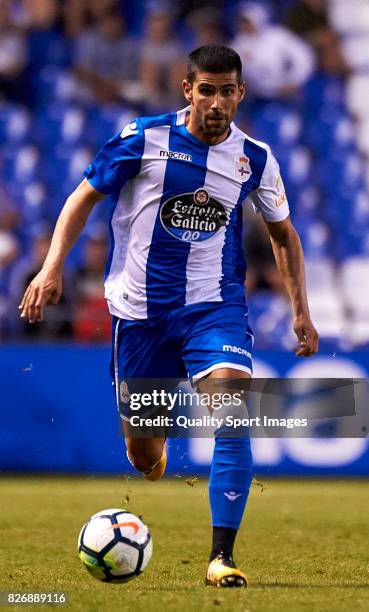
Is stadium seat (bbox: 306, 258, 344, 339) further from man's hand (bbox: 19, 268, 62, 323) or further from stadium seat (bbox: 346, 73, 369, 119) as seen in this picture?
man's hand (bbox: 19, 268, 62, 323)

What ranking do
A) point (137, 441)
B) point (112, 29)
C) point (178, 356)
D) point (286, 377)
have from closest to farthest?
point (178, 356), point (137, 441), point (286, 377), point (112, 29)

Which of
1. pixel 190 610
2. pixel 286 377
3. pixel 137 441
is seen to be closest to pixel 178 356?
pixel 137 441

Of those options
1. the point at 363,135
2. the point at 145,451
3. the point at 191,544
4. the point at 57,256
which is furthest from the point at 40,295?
the point at 363,135

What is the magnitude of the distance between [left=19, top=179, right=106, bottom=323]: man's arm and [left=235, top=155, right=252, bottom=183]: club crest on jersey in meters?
0.66

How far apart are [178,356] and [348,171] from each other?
1073cm

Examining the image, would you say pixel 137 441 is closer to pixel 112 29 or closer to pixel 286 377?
pixel 286 377

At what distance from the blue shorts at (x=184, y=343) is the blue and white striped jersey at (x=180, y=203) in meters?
0.06

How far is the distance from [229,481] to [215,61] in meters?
1.88

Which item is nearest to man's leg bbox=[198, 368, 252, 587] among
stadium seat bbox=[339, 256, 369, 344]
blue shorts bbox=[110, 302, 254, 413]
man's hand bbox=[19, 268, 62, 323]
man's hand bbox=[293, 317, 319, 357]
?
blue shorts bbox=[110, 302, 254, 413]

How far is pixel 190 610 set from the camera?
4410 millimetres

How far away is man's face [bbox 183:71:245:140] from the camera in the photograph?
5.64 metres

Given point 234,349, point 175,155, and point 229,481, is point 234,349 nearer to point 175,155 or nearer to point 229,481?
point 229,481

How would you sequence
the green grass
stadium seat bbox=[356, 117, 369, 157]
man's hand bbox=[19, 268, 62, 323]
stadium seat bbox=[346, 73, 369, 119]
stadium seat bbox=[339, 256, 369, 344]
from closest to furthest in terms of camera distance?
the green grass
man's hand bbox=[19, 268, 62, 323]
stadium seat bbox=[339, 256, 369, 344]
stadium seat bbox=[356, 117, 369, 157]
stadium seat bbox=[346, 73, 369, 119]

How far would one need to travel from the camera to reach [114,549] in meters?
5.16
